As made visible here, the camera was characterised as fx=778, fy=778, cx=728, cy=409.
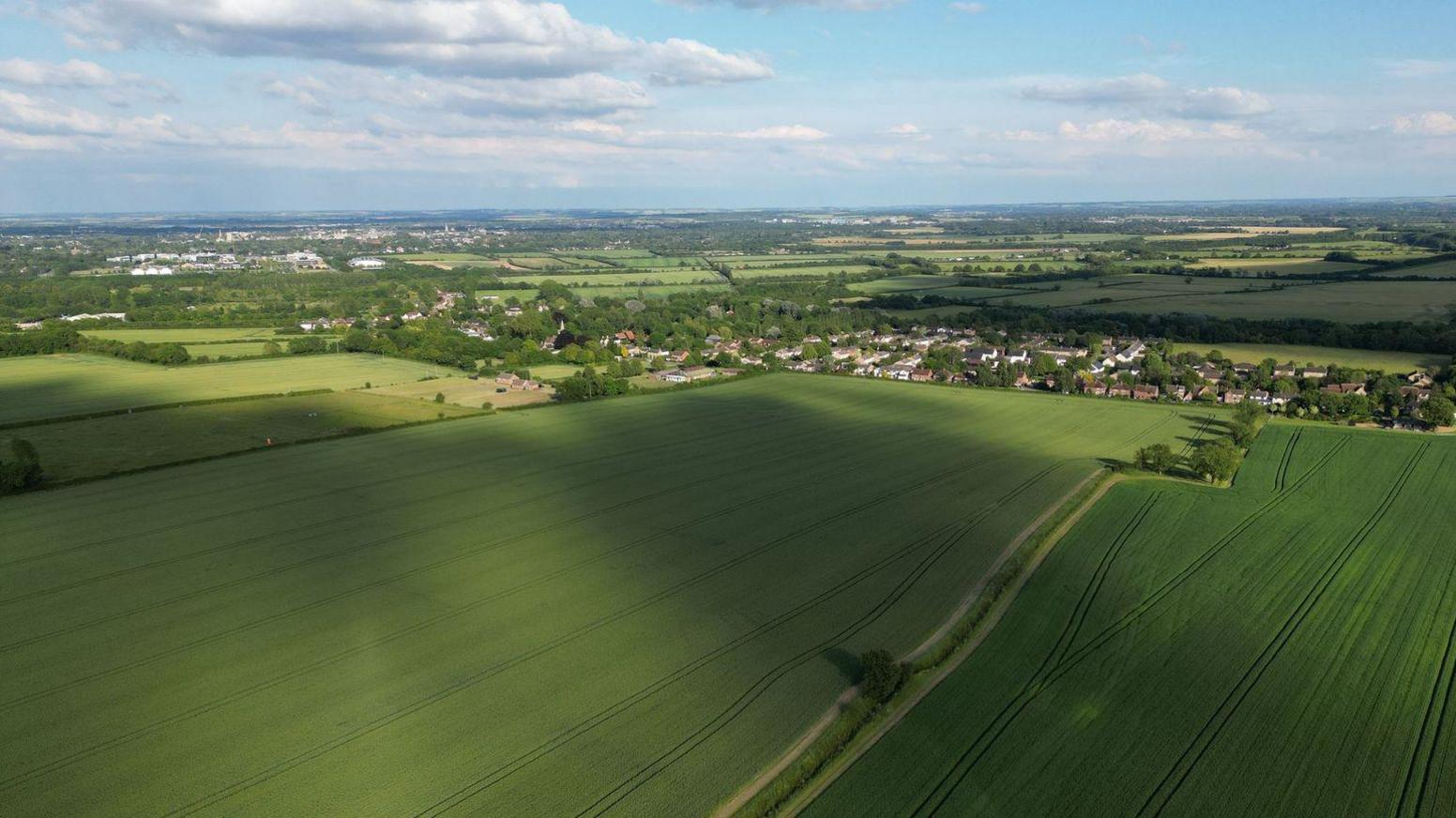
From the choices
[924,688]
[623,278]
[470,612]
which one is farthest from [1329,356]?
[623,278]

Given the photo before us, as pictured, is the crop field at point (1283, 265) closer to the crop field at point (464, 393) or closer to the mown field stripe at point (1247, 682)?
the mown field stripe at point (1247, 682)

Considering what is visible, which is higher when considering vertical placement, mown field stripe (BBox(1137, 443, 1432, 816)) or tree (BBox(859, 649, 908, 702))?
tree (BBox(859, 649, 908, 702))

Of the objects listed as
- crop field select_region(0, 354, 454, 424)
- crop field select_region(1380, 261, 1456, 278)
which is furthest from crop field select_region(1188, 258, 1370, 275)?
crop field select_region(0, 354, 454, 424)

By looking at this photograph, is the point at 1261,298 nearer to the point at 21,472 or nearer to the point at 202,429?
the point at 202,429

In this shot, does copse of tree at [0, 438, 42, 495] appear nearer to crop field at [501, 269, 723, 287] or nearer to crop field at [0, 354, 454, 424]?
crop field at [0, 354, 454, 424]

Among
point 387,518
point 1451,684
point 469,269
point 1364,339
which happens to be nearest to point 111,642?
point 387,518

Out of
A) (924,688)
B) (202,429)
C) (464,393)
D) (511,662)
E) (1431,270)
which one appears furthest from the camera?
(1431,270)

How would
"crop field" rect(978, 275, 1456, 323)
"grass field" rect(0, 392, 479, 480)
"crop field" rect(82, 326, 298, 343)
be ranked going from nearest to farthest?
1. "grass field" rect(0, 392, 479, 480)
2. "crop field" rect(82, 326, 298, 343)
3. "crop field" rect(978, 275, 1456, 323)
